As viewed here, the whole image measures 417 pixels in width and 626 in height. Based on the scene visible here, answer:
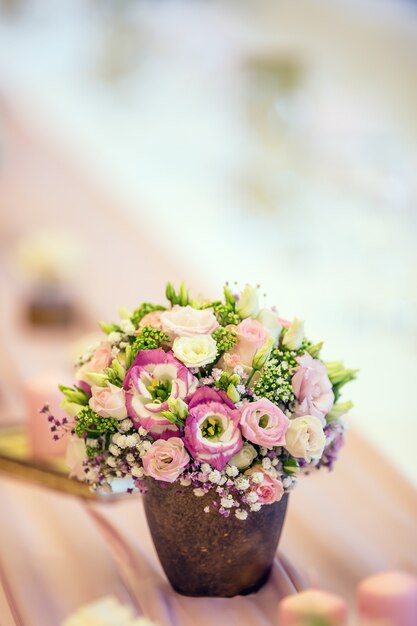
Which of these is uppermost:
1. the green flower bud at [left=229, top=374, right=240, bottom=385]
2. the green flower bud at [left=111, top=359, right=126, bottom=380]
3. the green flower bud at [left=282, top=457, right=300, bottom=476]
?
the green flower bud at [left=229, top=374, right=240, bottom=385]

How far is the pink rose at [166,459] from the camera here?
1123 millimetres

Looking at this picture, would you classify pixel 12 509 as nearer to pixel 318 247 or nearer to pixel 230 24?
pixel 318 247

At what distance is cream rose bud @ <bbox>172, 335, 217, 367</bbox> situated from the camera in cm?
115

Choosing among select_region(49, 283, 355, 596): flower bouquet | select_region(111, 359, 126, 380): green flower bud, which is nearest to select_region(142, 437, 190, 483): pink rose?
select_region(49, 283, 355, 596): flower bouquet

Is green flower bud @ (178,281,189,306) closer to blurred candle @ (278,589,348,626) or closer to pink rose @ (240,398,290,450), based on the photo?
pink rose @ (240,398,290,450)

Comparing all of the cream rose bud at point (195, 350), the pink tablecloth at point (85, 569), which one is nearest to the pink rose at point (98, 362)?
the cream rose bud at point (195, 350)

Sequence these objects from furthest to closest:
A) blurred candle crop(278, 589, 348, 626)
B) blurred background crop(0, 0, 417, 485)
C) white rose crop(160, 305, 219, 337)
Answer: blurred background crop(0, 0, 417, 485) < white rose crop(160, 305, 219, 337) < blurred candle crop(278, 589, 348, 626)

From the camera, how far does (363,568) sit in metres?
1.42

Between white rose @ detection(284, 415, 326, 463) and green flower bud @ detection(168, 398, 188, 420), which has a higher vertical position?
white rose @ detection(284, 415, 326, 463)

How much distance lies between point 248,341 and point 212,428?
4.9 inches

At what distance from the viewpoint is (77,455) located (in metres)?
1.24

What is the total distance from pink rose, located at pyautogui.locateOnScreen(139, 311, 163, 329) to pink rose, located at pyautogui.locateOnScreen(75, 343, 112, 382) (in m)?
0.06

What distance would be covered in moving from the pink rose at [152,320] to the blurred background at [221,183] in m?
0.73

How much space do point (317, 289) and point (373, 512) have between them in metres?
1.51
